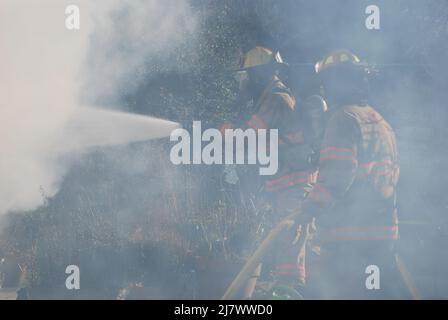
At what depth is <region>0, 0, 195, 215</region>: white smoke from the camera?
698 cm

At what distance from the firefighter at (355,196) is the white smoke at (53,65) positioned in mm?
2289

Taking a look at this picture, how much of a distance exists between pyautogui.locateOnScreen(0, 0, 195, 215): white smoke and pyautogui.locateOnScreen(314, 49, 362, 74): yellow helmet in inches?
70.0

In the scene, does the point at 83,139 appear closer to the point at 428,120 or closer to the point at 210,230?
the point at 210,230

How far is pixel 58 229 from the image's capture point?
6922mm

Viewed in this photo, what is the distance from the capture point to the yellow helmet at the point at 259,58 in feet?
22.1

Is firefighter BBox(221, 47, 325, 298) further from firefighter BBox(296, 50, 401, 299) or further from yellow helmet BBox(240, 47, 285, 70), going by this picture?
firefighter BBox(296, 50, 401, 299)

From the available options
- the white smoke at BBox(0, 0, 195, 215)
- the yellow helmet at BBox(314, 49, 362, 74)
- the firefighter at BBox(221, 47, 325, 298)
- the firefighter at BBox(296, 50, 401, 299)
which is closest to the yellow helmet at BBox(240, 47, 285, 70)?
the firefighter at BBox(221, 47, 325, 298)

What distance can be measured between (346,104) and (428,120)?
4.95 ft

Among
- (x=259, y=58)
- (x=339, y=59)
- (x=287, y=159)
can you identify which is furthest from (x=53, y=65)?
(x=339, y=59)

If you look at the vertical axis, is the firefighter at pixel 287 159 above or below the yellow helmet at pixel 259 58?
below

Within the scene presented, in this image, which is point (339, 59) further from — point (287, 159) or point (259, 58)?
point (287, 159)

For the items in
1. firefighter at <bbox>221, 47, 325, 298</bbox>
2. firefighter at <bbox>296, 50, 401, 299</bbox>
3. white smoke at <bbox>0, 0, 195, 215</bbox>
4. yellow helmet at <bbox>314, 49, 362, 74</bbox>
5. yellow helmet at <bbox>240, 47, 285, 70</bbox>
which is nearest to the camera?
firefighter at <bbox>296, 50, 401, 299</bbox>

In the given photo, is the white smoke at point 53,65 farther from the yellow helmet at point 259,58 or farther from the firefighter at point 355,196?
the firefighter at point 355,196

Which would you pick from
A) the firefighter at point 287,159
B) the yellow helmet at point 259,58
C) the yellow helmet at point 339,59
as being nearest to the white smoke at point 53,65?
the yellow helmet at point 259,58
